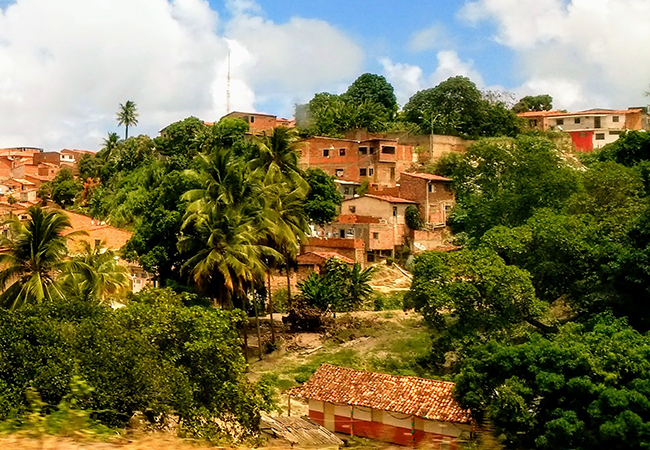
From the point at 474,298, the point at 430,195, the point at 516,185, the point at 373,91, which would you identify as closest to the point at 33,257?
the point at 474,298

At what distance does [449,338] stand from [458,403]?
167 inches

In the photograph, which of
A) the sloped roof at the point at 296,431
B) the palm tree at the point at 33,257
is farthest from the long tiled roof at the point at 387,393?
the palm tree at the point at 33,257

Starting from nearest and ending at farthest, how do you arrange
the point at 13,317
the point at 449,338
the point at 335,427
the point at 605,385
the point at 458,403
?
the point at 13,317 → the point at 605,385 → the point at 458,403 → the point at 335,427 → the point at 449,338

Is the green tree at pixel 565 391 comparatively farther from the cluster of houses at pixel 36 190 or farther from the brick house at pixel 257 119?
the brick house at pixel 257 119

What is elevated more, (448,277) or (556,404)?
(448,277)

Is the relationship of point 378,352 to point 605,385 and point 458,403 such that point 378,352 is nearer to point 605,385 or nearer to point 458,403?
point 458,403

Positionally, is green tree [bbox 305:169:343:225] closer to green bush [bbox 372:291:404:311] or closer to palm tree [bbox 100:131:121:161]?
green bush [bbox 372:291:404:311]

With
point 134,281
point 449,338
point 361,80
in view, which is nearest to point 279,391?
point 449,338

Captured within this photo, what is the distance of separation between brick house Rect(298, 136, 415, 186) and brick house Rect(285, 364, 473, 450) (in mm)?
27743

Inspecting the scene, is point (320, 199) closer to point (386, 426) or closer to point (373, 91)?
point (386, 426)

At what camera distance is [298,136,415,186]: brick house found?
47000 millimetres

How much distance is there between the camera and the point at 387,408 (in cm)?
1814

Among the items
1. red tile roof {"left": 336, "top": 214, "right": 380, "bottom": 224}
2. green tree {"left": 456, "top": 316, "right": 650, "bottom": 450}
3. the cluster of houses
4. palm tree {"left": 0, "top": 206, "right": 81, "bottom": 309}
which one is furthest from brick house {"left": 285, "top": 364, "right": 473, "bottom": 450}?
red tile roof {"left": 336, "top": 214, "right": 380, "bottom": 224}

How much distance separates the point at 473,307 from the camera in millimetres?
21469
